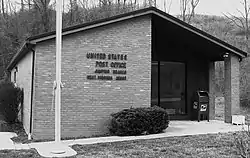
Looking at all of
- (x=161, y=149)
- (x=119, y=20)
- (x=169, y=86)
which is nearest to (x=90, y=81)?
(x=119, y=20)

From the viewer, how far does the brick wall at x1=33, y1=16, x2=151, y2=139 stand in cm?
992

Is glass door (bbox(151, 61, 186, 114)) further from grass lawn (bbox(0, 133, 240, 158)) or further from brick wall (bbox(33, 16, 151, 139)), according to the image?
grass lawn (bbox(0, 133, 240, 158))

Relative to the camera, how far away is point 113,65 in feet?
35.6

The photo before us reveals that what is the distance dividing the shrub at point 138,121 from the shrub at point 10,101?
513 centimetres

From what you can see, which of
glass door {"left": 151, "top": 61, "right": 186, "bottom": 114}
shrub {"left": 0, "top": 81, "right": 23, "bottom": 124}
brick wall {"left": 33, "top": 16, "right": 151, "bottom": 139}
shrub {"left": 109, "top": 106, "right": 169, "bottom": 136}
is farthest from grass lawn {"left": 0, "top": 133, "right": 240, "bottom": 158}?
shrub {"left": 0, "top": 81, "right": 23, "bottom": 124}

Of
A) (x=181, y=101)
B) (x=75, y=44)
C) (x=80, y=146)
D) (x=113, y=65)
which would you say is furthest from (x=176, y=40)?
(x=80, y=146)

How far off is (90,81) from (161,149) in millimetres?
3745

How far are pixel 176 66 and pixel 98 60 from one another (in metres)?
5.42

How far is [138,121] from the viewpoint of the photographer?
10195 millimetres

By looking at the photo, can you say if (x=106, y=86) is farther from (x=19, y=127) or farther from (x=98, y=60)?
(x=19, y=127)

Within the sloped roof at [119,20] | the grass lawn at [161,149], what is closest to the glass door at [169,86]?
the sloped roof at [119,20]

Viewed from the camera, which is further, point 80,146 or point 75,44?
point 75,44

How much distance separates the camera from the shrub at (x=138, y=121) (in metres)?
10.1

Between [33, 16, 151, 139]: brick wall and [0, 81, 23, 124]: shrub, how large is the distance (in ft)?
13.4
